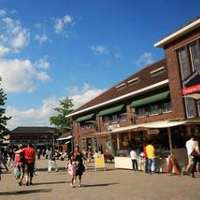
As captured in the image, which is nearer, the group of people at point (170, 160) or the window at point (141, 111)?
the group of people at point (170, 160)

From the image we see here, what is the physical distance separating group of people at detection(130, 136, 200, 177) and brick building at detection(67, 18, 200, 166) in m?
0.88

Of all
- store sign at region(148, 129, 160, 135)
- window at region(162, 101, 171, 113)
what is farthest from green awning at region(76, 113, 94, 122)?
store sign at region(148, 129, 160, 135)

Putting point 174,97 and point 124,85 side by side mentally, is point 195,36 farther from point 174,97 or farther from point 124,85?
point 124,85

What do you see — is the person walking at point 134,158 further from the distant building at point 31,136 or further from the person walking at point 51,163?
the distant building at point 31,136

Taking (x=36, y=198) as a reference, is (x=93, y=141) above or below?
Result: above

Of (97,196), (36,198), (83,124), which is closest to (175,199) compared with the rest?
(97,196)

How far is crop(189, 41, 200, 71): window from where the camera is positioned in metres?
26.3

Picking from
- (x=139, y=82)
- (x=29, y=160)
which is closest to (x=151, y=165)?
(x=29, y=160)

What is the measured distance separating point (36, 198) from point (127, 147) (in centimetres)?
1431

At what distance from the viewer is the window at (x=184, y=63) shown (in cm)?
2727

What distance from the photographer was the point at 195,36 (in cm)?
2609

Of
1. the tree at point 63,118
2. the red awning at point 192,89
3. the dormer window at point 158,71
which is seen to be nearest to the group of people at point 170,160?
the red awning at point 192,89

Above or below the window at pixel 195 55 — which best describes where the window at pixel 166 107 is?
below

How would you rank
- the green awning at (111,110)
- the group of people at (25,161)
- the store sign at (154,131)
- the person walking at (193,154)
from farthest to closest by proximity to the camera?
the green awning at (111,110)
the store sign at (154,131)
the person walking at (193,154)
the group of people at (25,161)
